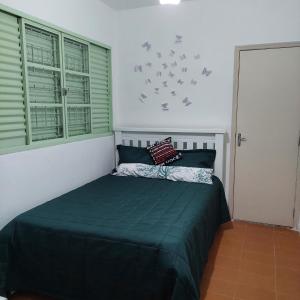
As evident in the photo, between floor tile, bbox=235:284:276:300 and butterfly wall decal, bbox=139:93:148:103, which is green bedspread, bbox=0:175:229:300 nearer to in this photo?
Result: floor tile, bbox=235:284:276:300

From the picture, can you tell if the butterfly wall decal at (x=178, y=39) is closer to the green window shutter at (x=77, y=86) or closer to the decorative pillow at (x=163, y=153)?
the green window shutter at (x=77, y=86)

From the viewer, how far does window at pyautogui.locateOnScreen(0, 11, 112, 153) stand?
2.16 meters

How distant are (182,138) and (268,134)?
952mm

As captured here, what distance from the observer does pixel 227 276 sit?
2.38m

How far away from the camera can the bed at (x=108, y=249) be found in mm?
1687

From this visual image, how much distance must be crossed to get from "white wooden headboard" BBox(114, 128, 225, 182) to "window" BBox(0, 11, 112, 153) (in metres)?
0.30

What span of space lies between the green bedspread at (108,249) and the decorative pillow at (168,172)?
2.01 feet

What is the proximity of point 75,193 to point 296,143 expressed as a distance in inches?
91.8

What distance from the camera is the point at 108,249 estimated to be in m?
1.76

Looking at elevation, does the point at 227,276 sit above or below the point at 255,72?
below

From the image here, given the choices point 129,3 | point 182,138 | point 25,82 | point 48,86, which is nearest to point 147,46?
point 129,3

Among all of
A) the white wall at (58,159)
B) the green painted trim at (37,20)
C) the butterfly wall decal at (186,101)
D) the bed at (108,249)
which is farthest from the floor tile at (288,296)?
the green painted trim at (37,20)

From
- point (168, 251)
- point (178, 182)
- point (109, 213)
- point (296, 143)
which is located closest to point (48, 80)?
point (109, 213)

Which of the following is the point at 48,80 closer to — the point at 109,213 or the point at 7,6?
the point at 7,6
